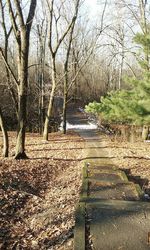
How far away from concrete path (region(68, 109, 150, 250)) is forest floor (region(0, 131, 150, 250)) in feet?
0.83

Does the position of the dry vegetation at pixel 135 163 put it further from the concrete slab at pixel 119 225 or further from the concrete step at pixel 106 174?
the concrete slab at pixel 119 225

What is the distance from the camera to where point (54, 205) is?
670 cm

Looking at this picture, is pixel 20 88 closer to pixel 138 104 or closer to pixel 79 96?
pixel 138 104

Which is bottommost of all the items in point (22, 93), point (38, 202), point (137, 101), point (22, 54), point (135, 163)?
point (135, 163)

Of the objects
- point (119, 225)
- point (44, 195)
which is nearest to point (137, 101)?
point (44, 195)

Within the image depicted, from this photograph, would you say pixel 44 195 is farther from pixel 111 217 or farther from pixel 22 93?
pixel 22 93

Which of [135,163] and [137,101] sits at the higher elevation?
[137,101]

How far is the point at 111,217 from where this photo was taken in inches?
217

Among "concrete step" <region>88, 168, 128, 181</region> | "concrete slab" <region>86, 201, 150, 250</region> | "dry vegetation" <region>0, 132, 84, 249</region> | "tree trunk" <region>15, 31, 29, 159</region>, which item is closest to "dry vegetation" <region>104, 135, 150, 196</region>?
"concrete step" <region>88, 168, 128, 181</region>

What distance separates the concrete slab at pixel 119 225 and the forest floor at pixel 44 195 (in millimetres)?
425

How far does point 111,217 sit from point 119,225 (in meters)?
0.30

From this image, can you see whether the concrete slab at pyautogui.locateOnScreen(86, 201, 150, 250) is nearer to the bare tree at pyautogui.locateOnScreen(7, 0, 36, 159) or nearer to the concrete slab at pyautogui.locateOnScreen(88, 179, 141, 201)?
the concrete slab at pyautogui.locateOnScreen(88, 179, 141, 201)

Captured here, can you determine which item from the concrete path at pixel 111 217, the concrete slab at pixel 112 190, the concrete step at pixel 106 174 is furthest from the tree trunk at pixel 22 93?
the concrete slab at pixel 112 190

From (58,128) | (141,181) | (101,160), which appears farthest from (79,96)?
(141,181)
